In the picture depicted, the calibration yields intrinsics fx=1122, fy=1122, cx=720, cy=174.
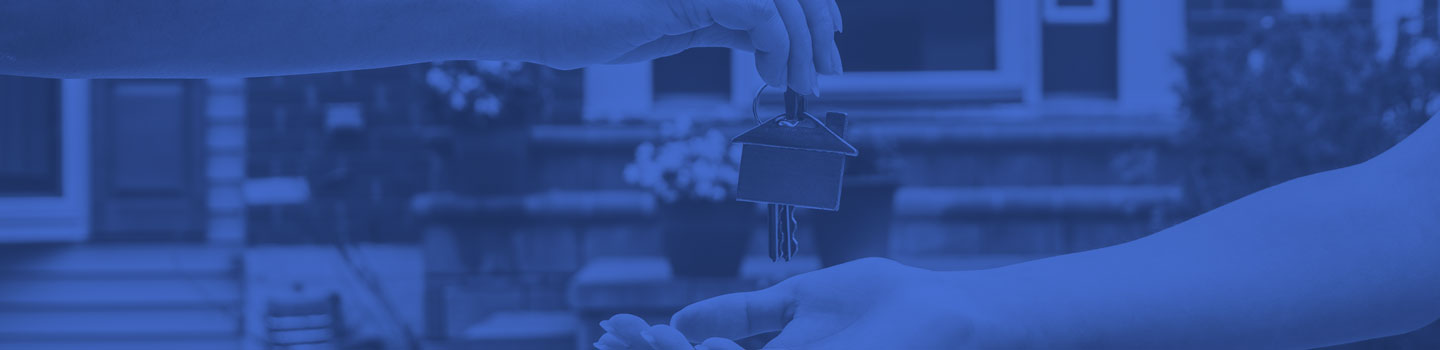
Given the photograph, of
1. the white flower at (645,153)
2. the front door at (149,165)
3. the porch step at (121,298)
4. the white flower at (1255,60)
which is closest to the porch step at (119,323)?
the porch step at (121,298)

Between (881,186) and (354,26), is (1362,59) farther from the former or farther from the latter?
(354,26)

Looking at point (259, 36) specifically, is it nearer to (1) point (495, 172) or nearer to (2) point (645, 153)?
(2) point (645, 153)

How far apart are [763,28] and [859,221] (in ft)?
9.77

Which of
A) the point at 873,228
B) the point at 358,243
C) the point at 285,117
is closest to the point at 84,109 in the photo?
the point at 285,117

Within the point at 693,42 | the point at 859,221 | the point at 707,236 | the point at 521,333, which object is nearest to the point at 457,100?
the point at 521,333

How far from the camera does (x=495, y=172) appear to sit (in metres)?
4.66

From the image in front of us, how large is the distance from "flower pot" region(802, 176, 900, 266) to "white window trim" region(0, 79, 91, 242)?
10.9 ft

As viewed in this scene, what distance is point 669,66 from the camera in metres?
4.96

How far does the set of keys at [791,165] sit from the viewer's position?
125cm

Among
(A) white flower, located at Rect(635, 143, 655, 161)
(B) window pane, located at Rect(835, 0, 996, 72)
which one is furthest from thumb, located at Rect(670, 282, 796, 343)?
(B) window pane, located at Rect(835, 0, 996, 72)

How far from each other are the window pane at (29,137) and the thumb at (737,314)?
4.68 m

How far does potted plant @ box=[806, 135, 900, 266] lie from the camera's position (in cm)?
409

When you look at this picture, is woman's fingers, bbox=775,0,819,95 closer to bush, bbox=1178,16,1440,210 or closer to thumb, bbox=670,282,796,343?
thumb, bbox=670,282,796,343

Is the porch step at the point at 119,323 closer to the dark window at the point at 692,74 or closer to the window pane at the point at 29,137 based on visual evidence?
the window pane at the point at 29,137
